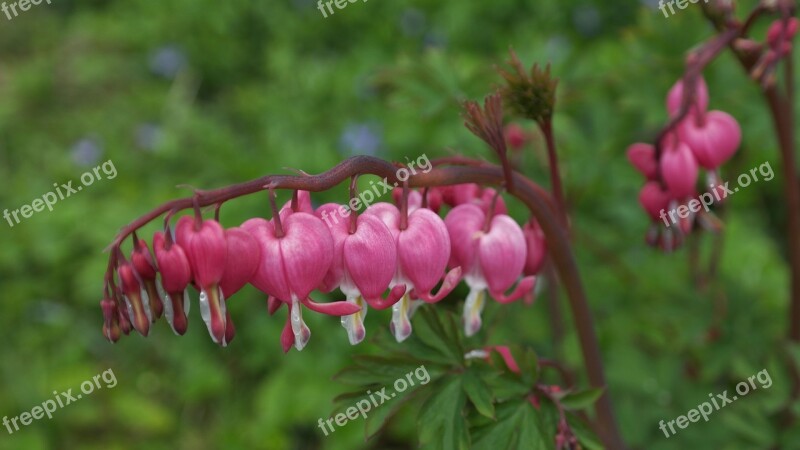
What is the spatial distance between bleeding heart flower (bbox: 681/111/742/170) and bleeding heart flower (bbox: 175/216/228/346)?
0.92 meters

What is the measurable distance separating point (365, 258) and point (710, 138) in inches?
30.0

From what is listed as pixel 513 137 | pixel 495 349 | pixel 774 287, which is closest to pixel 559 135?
pixel 513 137

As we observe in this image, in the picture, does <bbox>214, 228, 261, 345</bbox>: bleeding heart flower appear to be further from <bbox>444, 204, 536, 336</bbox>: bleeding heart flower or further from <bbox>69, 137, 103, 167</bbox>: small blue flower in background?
<bbox>69, 137, 103, 167</bbox>: small blue flower in background

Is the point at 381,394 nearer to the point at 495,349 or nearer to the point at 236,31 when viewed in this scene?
the point at 495,349

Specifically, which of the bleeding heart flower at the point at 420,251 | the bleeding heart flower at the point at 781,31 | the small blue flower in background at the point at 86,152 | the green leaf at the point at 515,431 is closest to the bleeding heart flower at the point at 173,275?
the bleeding heart flower at the point at 420,251

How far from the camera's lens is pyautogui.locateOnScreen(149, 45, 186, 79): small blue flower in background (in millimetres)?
5094

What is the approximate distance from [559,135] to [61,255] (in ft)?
7.53

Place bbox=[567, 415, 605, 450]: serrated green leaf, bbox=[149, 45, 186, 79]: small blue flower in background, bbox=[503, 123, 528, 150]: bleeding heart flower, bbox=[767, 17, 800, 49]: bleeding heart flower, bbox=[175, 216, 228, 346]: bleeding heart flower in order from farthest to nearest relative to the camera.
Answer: bbox=[149, 45, 186, 79]: small blue flower in background
bbox=[503, 123, 528, 150]: bleeding heart flower
bbox=[767, 17, 800, 49]: bleeding heart flower
bbox=[567, 415, 605, 450]: serrated green leaf
bbox=[175, 216, 228, 346]: bleeding heart flower

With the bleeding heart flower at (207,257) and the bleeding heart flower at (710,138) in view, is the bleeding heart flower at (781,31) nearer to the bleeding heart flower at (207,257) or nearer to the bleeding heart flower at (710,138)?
the bleeding heart flower at (710,138)

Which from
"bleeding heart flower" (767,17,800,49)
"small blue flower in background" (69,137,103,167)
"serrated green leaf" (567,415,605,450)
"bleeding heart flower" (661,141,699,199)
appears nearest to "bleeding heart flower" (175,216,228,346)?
"serrated green leaf" (567,415,605,450)

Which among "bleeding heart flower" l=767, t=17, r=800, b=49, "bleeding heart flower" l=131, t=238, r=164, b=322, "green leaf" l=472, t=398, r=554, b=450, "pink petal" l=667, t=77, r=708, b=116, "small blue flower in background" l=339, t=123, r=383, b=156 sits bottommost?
"green leaf" l=472, t=398, r=554, b=450

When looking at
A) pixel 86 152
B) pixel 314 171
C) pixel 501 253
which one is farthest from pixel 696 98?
pixel 86 152

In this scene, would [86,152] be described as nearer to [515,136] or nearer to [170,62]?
[170,62]

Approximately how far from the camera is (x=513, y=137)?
8.16 ft
